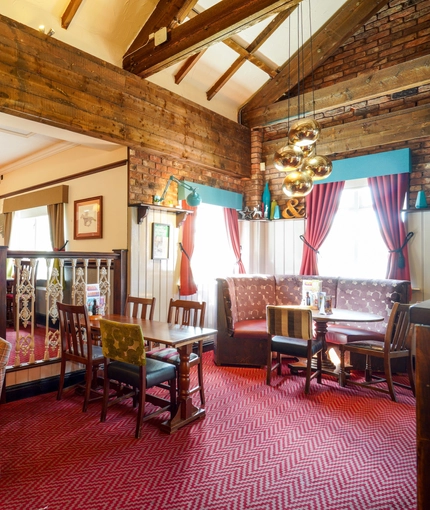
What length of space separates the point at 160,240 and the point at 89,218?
1175mm

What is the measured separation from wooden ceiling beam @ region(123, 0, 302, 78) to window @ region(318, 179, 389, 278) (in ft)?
9.40

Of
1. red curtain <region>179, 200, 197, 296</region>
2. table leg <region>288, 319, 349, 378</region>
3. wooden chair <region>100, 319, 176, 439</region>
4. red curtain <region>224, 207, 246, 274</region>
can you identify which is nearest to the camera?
wooden chair <region>100, 319, 176, 439</region>

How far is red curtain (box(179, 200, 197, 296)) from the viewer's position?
520 centimetres

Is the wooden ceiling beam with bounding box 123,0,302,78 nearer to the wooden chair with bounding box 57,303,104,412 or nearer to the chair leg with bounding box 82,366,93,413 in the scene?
the wooden chair with bounding box 57,303,104,412

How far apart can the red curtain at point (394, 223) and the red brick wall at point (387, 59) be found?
18cm

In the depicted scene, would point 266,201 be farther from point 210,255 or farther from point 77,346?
point 77,346

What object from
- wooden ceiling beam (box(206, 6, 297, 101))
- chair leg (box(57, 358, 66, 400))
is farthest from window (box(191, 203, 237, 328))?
chair leg (box(57, 358, 66, 400))

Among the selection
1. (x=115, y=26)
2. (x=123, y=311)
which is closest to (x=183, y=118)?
(x=115, y=26)

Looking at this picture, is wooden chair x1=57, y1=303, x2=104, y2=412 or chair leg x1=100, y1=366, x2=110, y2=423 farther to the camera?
wooden chair x1=57, y1=303, x2=104, y2=412

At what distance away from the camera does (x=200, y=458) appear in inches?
98.1

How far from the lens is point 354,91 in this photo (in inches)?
196

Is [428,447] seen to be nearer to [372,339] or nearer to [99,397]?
[99,397]

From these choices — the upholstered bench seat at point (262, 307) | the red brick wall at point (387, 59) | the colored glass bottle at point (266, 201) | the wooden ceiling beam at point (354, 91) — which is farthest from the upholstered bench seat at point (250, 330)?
A: the wooden ceiling beam at point (354, 91)

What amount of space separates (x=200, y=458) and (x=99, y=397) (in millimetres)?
1375
